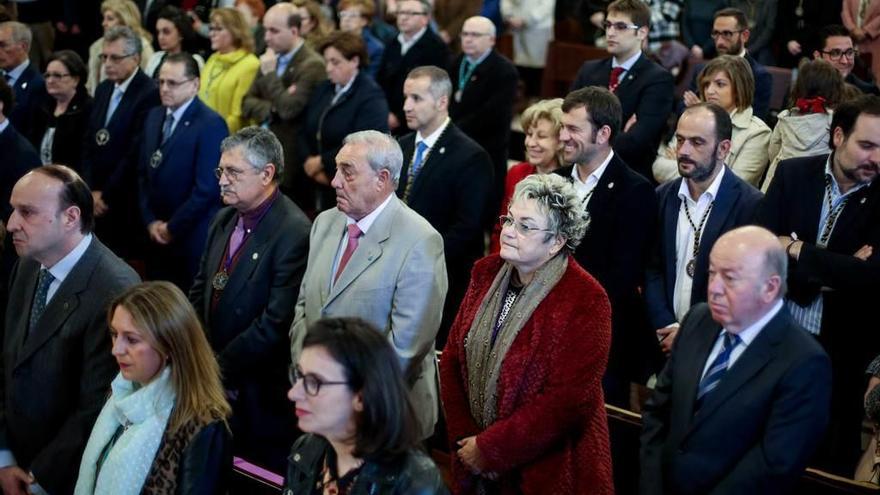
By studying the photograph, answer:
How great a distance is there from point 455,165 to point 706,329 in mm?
2235

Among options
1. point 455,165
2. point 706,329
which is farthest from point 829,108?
point 706,329

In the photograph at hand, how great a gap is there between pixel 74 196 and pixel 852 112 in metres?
2.93

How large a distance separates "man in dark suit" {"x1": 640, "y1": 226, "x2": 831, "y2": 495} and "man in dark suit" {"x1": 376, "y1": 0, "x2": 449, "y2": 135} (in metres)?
4.47

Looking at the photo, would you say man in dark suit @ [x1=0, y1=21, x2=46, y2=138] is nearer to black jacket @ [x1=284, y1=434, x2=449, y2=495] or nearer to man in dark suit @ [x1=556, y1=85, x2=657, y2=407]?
man in dark suit @ [x1=556, y1=85, x2=657, y2=407]

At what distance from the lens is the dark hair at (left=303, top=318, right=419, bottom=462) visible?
288 cm

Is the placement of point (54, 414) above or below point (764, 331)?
below

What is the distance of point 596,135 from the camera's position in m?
4.90

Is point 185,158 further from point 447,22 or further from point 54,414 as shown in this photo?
point 447,22

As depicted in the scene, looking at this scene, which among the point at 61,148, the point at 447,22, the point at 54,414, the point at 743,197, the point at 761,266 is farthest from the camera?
the point at 447,22

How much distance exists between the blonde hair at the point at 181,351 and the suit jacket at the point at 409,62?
4368mm

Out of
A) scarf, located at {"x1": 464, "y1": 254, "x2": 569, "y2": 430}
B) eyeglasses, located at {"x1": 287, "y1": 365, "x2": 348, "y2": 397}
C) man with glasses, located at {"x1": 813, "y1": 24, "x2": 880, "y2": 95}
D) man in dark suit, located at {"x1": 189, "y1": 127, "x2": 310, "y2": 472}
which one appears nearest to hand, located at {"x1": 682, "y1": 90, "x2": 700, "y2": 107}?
man with glasses, located at {"x1": 813, "y1": 24, "x2": 880, "y2": 95}

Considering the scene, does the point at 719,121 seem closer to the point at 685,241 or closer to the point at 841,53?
the point at 685,241

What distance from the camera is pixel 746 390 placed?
338cm

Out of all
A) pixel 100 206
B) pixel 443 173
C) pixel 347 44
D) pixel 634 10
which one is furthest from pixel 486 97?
pixel 100 206
